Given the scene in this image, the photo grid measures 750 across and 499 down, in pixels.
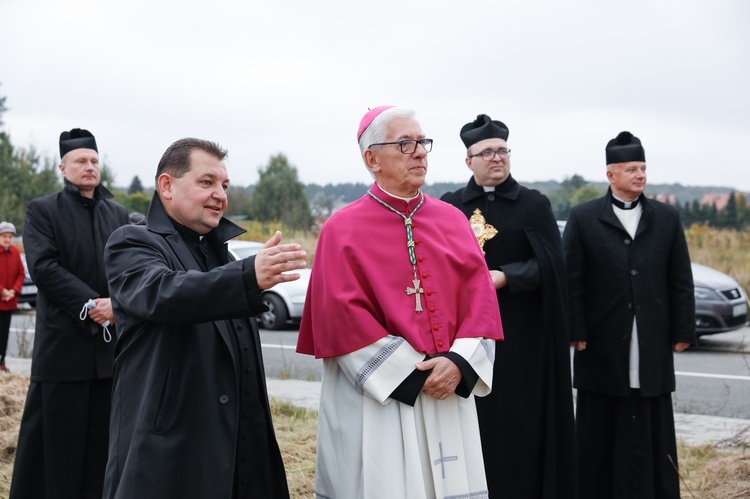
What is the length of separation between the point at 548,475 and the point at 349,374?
184 centimetres

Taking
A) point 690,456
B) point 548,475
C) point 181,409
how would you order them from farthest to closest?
point 690,456, point 548,475, point 181,409

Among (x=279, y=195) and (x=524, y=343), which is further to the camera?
(x=279, y=195)

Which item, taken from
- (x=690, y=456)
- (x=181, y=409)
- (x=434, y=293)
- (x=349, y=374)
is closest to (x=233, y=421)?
(x=181, y=409)

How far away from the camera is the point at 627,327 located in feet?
16.6

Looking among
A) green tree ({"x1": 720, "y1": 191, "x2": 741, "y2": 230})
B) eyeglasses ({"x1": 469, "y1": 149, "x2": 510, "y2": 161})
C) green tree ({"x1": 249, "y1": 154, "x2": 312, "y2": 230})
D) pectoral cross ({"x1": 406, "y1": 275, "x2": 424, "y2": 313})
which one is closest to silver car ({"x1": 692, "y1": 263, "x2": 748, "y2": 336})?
eyeglasses ({"x1": 469, "y1": 149, "x2": 510, "y2": 161})

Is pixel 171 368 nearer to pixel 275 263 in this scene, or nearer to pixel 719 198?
pixel 275 263

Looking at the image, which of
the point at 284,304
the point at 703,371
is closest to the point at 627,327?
the point at 703,371

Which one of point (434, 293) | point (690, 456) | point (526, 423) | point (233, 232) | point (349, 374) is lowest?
point (690, 456)

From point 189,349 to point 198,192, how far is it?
0.58 metres

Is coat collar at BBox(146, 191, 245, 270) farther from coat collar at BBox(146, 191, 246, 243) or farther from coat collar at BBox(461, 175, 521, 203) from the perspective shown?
coat collar at BBox(461, 175, 521, 203)

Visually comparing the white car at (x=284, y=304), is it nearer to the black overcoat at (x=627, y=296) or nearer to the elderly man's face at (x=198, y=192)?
Answer: the black overcoat at (x=627, y=296)

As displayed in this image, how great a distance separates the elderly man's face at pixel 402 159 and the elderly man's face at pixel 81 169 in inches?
88.8

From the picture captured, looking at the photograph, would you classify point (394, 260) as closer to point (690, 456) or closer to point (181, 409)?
point (181, 409)

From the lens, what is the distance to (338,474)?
10.9ft
